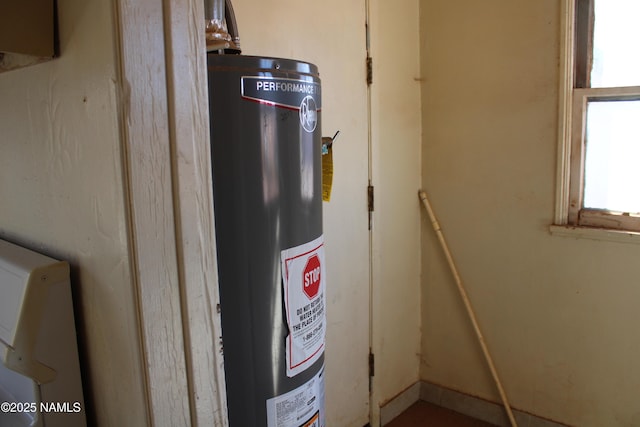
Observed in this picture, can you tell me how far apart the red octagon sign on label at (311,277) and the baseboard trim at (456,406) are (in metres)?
1.63

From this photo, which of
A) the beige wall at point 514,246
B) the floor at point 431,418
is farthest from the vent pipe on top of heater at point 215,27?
the floor at point 431,418

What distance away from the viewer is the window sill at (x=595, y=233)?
1930 mm

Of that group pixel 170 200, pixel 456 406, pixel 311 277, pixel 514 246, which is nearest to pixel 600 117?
pixel 514 246

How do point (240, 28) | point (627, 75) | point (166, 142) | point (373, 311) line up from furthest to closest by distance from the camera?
point (373, 311) < point (627, 75) < point (240, 28) < point (166, 142)

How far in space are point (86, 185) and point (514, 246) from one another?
2041 mm

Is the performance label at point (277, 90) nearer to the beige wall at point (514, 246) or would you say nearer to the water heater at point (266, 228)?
the water heater at point (266, 228)

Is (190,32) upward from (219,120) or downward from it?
upward

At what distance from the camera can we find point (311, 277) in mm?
943

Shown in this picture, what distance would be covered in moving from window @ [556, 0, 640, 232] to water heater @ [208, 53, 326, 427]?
1585mm

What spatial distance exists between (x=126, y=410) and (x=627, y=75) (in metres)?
2.21

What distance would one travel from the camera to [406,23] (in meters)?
2.34

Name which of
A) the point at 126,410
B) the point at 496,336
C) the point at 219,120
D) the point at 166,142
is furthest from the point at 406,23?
the point at 126,410

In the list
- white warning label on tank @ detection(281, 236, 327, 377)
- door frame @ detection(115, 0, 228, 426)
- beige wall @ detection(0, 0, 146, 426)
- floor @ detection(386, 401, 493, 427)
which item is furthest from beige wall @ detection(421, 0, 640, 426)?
beige wall @ detection(0, 0, 146, 426)

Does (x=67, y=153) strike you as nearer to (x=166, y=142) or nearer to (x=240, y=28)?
(x=166, y=142)
